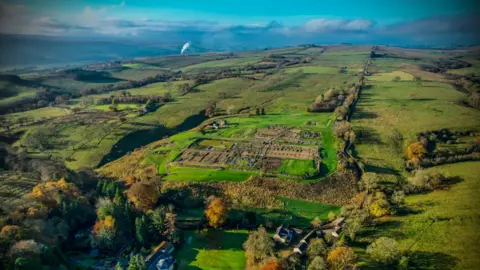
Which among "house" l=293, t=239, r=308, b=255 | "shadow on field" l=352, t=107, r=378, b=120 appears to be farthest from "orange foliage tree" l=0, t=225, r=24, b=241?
"shadow on field" l=352, t=107, r=378, b=120

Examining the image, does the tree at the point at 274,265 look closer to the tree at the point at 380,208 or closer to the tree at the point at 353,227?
the tree at the point at 353,227

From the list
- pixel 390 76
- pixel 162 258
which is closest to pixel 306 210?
pixel 162 258

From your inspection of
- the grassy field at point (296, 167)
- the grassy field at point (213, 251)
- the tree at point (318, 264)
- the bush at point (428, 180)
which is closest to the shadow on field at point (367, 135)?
the grassy field at point (296, 167)

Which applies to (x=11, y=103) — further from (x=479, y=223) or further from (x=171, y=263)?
(x=479, y=223)

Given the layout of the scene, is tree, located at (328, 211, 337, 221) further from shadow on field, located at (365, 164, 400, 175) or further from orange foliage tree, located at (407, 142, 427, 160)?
orange foliage tree, located at (407, 142, 427, 160)

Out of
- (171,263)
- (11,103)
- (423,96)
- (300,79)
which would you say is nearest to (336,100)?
(423,96)

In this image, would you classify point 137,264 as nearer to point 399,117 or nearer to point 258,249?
point 258,249
